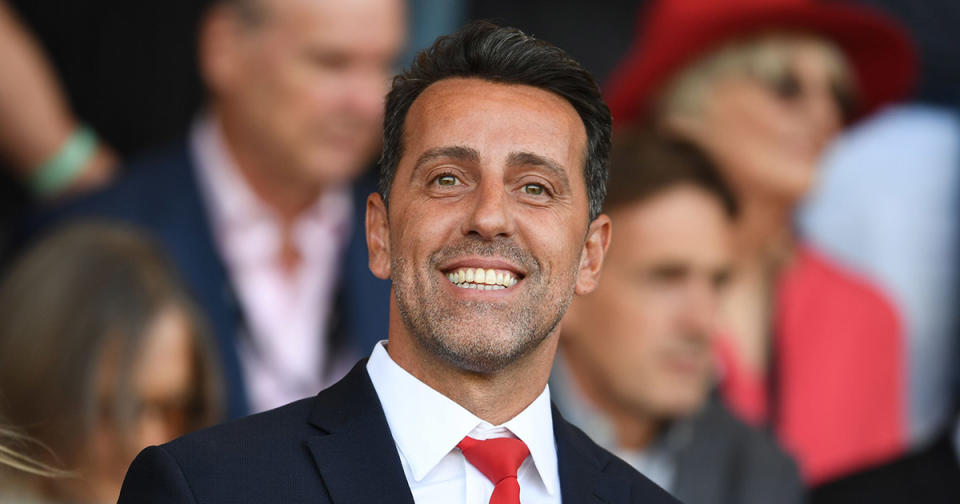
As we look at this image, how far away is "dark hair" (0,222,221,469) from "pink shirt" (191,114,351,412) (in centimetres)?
41

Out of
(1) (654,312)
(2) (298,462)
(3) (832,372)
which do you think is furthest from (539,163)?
(3) (832,372)

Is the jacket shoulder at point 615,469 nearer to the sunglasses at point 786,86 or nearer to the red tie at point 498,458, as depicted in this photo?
the red tie at point 498,458

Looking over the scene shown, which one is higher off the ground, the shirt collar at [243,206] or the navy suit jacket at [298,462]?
the navy suit jacket at [298,462]

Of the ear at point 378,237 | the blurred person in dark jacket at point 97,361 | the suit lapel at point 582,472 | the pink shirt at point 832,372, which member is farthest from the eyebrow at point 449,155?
the pink shirt at point 832,372

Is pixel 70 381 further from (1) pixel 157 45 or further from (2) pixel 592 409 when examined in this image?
(2) pixel 592 409

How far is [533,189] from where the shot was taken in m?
2.39

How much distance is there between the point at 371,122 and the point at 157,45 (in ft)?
2.45

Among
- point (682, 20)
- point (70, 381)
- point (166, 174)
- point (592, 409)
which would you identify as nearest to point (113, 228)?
point (166, 174)

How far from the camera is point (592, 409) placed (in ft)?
15.7

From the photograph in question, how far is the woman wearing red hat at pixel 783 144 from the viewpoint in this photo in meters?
5.24

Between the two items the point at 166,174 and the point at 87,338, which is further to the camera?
the point at 166,174

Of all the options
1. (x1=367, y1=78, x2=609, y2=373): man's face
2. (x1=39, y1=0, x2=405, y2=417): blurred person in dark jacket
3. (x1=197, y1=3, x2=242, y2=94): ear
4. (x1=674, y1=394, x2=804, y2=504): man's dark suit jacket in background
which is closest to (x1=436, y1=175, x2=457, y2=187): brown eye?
(x1=367, y1=78, x2=609, y2=373): man's face

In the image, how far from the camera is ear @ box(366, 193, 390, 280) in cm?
246

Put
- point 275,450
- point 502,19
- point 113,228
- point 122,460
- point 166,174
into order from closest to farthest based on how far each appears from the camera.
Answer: point 275,450, point 122,460, point 113,228, point 166,174, point 502,19
